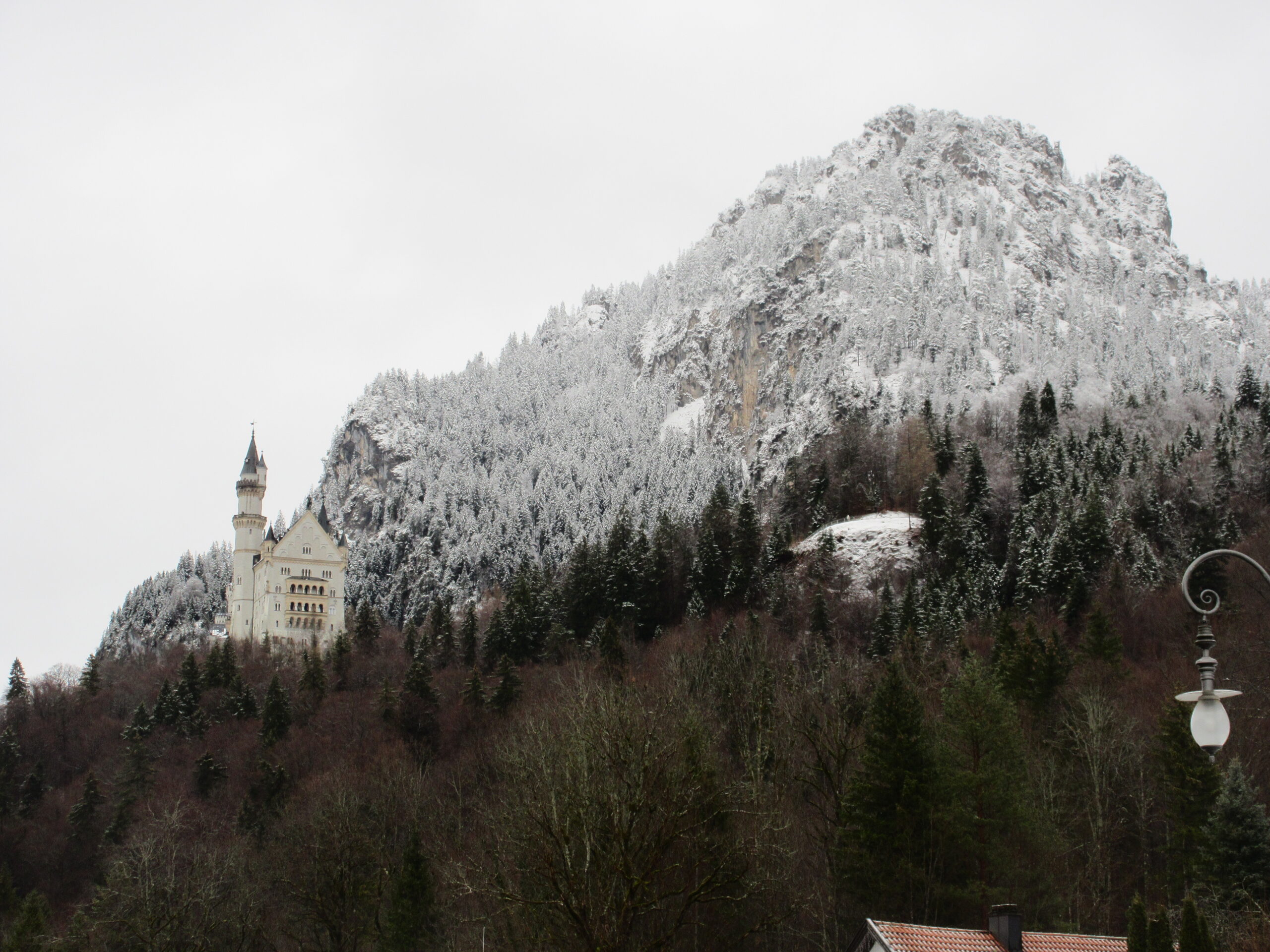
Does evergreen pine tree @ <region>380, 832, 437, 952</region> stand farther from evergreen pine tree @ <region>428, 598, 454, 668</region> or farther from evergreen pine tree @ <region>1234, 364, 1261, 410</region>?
evergreen pine tree @ <region>1234, 364, 1261, 410</region>

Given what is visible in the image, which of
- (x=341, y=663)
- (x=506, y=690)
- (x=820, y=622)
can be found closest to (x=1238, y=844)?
(x=820, y=622)

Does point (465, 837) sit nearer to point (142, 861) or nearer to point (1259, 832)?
point (142, 861)

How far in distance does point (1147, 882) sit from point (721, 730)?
49.8 ft

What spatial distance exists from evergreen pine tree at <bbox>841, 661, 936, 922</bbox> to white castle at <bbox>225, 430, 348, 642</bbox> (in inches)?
3521

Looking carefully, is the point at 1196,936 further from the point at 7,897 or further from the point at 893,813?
the point at 7,897

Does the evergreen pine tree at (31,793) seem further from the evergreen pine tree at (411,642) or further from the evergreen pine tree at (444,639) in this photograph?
the evergreen pine tree at (444,639)

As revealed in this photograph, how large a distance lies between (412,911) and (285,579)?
8558 cm

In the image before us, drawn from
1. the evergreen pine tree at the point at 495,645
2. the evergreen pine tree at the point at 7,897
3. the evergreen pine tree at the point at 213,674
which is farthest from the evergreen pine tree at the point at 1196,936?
the evergreen pine tree at the point at 213,674

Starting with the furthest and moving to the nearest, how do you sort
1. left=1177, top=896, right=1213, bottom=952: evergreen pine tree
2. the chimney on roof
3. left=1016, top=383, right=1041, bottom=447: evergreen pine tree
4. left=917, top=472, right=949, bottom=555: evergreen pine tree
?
left=1016, top=383, right=1041, bottom=447: evergreen pine tree, left=917, top=472, right=949, bottom=555: evergreen pine tree, the chimney on roof, left=1177, top=896, right=1213, bottom=952: evergreen pine tree

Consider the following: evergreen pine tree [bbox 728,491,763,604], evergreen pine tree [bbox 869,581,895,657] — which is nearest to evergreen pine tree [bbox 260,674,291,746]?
evergreen pine tree [bbox 728,491,763,604]

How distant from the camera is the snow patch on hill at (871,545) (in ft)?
272

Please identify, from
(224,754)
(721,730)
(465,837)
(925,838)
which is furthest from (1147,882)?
(224,754)

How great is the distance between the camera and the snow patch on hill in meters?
82.9

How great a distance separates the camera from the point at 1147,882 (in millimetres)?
40312
